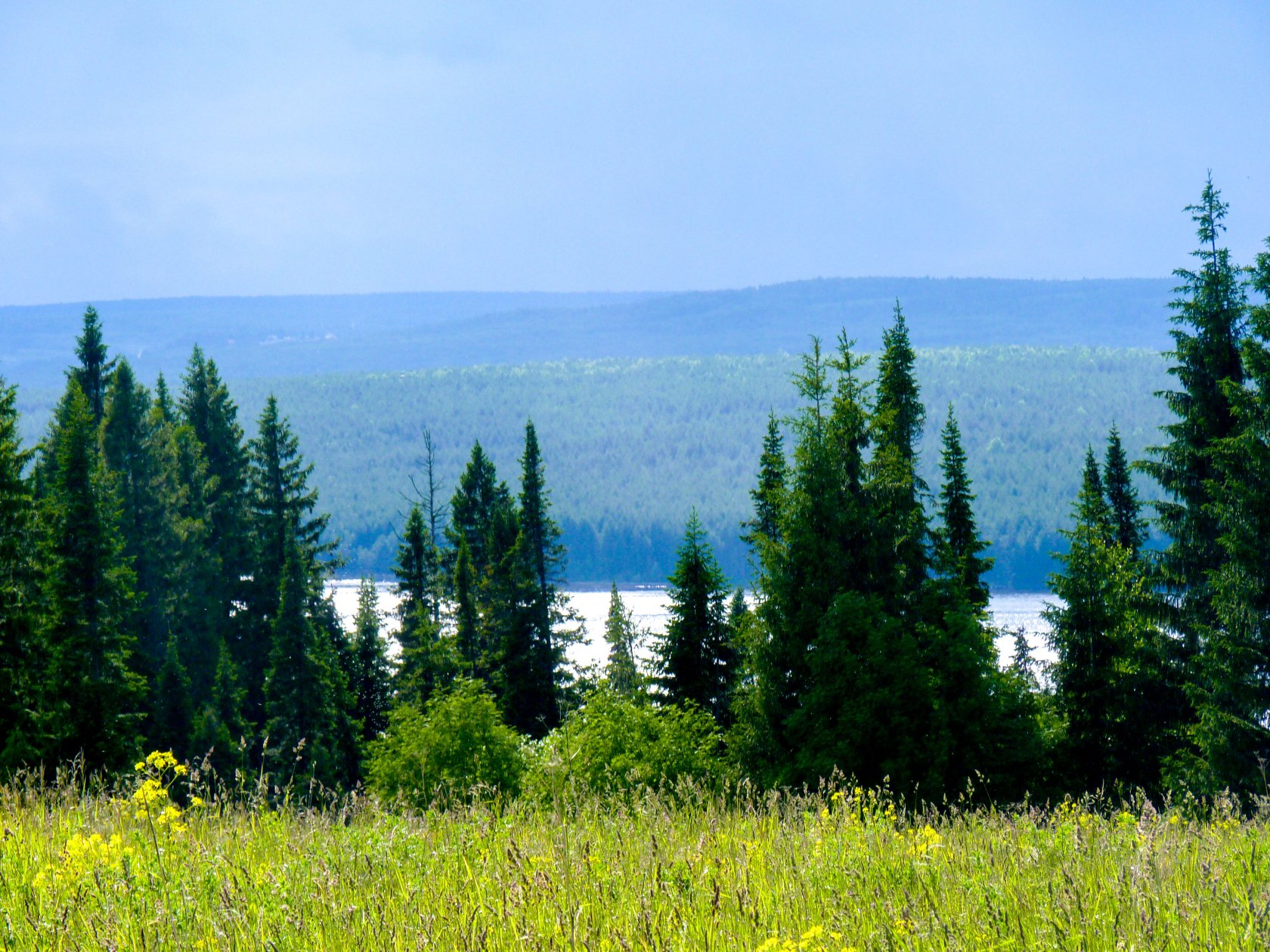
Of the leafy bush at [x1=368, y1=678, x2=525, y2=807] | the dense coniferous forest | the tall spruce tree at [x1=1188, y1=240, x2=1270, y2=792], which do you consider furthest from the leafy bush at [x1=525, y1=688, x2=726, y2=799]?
the tall spruce tree at [x1=1188, y1=240, x2=1270, y2=792]

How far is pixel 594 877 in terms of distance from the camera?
4488 mm

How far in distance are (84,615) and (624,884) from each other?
100.0 ft

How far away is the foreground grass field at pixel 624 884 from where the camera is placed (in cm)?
378

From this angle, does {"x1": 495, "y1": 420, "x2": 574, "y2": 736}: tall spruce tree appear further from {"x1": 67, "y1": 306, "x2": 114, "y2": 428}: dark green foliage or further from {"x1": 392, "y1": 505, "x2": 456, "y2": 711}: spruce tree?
{"x1": 67, "y1": 306, "x2": 114, "y2": 428}: dark green foliage

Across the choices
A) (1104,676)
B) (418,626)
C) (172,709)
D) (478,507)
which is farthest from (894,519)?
(478,507)

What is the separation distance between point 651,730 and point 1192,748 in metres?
15.4

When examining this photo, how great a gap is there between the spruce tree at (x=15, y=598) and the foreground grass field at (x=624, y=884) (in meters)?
20.9

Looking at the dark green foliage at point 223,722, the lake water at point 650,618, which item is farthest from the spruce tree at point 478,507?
the lake water at point 650,618

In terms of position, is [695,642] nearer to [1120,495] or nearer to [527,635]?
[527,635]

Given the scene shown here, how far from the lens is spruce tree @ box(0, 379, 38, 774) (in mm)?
24688

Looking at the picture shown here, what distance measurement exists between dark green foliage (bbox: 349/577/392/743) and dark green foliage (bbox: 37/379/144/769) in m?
22.7

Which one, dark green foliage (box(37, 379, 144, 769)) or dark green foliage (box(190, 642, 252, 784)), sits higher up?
dark green foliage (box(37, 379, 144, 769))

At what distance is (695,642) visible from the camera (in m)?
37.6

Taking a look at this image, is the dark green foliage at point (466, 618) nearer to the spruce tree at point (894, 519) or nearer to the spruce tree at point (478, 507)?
the spruce tree at point (478, 507)
